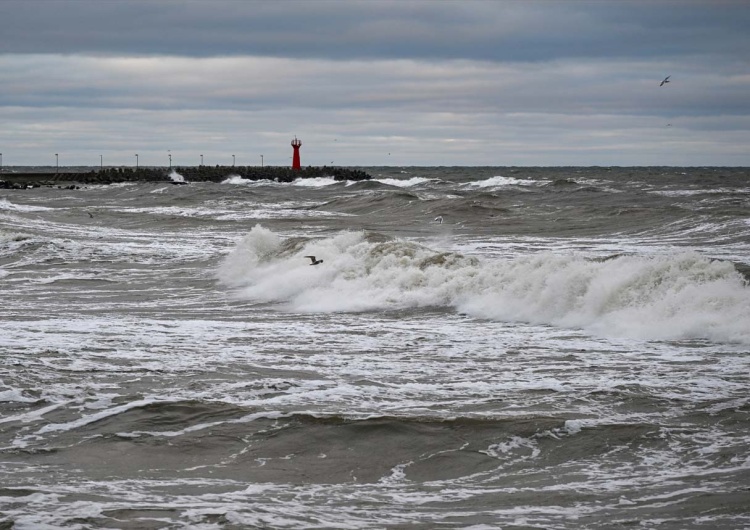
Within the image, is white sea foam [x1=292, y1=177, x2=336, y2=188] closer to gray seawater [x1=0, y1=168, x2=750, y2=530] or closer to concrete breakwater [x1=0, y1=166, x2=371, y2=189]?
concrete breakwater [x1=0, y1=166, x2=371, y2=189]

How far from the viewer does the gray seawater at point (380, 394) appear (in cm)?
596

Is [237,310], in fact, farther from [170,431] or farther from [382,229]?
[382,229]

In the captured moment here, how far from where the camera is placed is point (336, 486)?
6367mm

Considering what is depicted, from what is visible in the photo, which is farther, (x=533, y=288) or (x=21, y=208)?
(x=21, y=208)

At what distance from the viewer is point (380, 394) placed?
28.0 ft

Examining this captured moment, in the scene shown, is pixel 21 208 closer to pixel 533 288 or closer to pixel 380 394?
pixel 533 288

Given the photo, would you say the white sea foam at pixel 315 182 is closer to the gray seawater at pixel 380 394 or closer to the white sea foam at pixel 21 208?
the white sea foam at pixel 21 208

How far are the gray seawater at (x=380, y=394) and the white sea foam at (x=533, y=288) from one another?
1.7 inches

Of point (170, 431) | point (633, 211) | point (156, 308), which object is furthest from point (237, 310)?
point (633, 211)

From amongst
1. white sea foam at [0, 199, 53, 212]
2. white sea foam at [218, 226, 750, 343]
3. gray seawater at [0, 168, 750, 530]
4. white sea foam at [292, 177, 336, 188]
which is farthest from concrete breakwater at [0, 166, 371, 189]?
white sea foam at [218, 226, 750, 343]

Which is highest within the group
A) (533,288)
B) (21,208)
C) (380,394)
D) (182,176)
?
(182,176)

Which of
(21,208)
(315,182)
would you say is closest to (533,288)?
(21,208)

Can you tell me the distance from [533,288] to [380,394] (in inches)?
234

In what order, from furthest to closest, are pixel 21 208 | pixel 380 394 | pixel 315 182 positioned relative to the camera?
1. pixel 315 182
2. pixel 21 208
3. pixel 380 394
